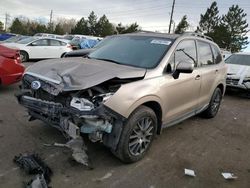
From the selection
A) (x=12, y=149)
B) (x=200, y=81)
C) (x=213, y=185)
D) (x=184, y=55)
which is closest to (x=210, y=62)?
(x=200, y=81)

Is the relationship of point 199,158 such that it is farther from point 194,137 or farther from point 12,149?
point 12,149

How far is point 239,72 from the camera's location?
9.89 meters

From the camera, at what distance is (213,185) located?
3771mm

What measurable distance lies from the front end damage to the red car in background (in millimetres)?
3459

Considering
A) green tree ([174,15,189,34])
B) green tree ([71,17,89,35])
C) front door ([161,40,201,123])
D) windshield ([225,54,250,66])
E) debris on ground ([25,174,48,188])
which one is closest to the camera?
debris on ground ([25,174,48,188])

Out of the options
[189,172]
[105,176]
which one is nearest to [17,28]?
[105,176]

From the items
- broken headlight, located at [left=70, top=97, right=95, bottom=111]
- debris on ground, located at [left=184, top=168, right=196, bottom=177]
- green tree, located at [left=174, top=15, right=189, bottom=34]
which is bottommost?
debris on ground, located at [left=184, top=168, right=196, bottom=177]

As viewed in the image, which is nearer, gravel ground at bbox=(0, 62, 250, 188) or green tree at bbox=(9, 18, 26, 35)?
gravel ground at bbox=(0, 62, 250, 188)

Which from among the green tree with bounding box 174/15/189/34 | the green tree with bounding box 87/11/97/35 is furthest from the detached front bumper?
the green tree with bounding box 87/11/97/35

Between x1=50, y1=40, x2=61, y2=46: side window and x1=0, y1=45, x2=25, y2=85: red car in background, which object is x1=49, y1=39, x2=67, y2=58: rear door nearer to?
x1=50, y1=40, x2=61, y2=46: side window

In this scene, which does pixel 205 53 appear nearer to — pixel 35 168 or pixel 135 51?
pixel 135 51

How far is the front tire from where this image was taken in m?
3.79

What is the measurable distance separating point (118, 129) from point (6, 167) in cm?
147

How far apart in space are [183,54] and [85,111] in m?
2.21
